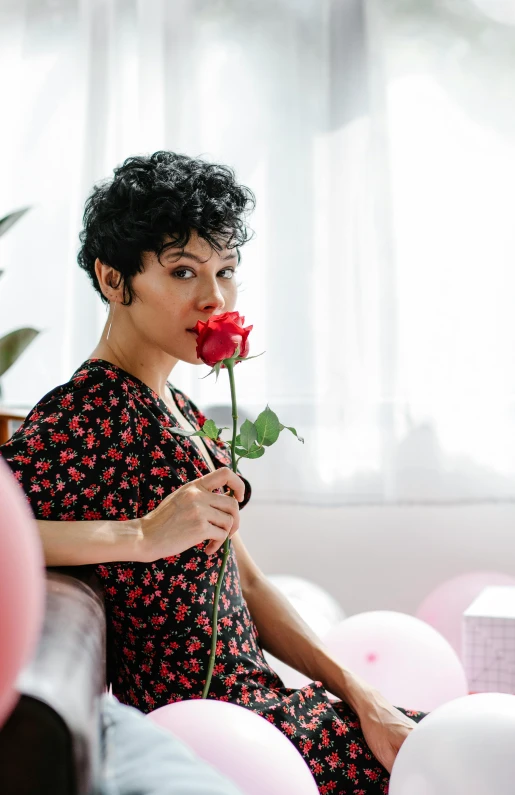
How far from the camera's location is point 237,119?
2393mm

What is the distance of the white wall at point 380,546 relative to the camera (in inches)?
91.4

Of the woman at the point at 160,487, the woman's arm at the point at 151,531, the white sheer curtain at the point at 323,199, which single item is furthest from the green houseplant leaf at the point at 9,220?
the woman's arm at the point at 151,531

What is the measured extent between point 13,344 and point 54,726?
1.36 meters

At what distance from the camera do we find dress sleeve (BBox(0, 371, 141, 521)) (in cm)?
107

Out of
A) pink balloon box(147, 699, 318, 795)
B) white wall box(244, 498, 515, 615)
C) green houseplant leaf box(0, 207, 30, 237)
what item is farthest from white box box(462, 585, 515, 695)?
green houseplant leaf box(0, 207, 30, 237)

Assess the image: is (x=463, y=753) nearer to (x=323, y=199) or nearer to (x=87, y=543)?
(x=87, y=543)

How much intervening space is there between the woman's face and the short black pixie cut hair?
1 centimetres

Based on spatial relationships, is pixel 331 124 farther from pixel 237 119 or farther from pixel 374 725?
pixel 374 725

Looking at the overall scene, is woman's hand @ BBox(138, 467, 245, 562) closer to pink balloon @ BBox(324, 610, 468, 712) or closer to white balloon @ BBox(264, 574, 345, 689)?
pink balloon @ BBox(324, 610, 468, 712)

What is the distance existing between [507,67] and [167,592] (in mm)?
1782

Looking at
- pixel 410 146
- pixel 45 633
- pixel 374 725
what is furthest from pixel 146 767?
pixel 410 146

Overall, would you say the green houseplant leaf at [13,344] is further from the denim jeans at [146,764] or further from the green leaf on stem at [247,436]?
the denim jeans at [146,764]

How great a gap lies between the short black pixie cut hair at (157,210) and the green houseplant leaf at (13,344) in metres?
0.67

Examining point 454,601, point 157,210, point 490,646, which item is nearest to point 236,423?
point 157,210
